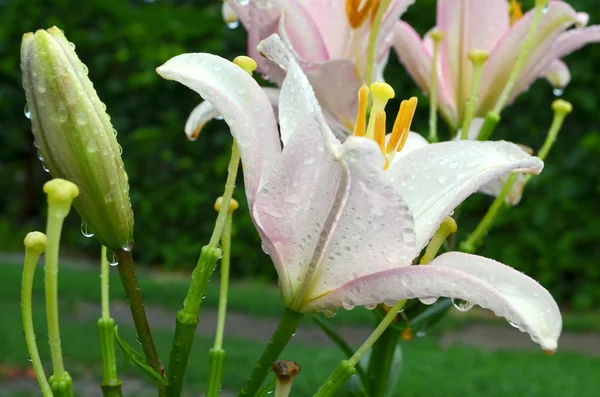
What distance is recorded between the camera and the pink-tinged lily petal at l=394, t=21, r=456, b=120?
1.89 feet

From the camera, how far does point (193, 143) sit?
371cm

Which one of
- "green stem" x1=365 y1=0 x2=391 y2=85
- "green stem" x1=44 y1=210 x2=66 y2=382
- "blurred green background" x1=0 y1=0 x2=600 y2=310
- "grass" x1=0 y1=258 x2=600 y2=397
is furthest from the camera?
"blurred green background" x1=0 y1=0 x2=600 y2=310

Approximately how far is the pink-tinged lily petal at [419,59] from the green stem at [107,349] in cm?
29

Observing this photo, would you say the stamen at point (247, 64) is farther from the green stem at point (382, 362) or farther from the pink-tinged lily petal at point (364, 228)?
the green stem at point (382, 362)

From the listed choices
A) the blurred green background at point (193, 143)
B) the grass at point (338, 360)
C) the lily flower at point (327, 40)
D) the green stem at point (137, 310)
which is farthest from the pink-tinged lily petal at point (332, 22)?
the blurred green background at point (193, 143)

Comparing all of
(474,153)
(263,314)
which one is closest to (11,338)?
(263,314)

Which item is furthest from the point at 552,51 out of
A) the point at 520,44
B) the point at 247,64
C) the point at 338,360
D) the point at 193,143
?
the point at 193,143

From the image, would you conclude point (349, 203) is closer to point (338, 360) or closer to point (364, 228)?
point (364, 228)

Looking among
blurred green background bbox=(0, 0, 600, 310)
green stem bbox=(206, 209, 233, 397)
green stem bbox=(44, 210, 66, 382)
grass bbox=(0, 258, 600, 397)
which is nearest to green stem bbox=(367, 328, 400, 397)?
green stem bbox=(206, 209, 233, 397)

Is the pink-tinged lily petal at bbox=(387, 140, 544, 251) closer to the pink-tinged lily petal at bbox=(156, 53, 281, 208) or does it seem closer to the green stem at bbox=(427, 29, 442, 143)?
the pink-tinged lily petal at bbox=(156, 53, 281, 208)

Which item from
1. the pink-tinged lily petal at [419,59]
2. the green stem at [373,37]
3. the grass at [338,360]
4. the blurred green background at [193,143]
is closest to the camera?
the green stem at [373,37]

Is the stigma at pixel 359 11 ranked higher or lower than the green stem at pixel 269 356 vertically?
higher

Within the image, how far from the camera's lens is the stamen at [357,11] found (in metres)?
0.47

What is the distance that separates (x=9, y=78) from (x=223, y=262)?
4085 millimetres
